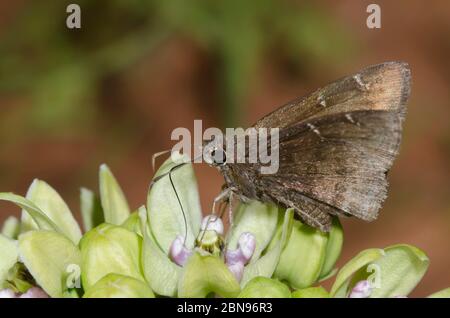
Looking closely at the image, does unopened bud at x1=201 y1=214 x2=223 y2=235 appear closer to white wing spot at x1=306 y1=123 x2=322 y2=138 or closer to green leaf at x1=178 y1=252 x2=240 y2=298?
green leaf at x1=178 y1=252 x2=240 y2=298

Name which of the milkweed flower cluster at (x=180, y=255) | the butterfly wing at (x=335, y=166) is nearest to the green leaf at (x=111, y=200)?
the milkweed flower cluster at (x=180, y=255)

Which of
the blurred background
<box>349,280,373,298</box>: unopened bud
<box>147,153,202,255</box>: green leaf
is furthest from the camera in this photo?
the blurred background

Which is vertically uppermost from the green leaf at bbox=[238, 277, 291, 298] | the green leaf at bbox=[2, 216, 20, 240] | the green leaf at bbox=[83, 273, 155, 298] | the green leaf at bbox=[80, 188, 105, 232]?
the green leaf at bbox=[80, 188, 105, 232]

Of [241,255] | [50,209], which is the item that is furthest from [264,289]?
[50,209]

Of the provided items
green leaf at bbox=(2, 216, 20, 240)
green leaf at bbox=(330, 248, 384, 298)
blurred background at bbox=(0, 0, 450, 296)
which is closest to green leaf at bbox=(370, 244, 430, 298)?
green leaf at bbox=(330, 248, 384, 298)
